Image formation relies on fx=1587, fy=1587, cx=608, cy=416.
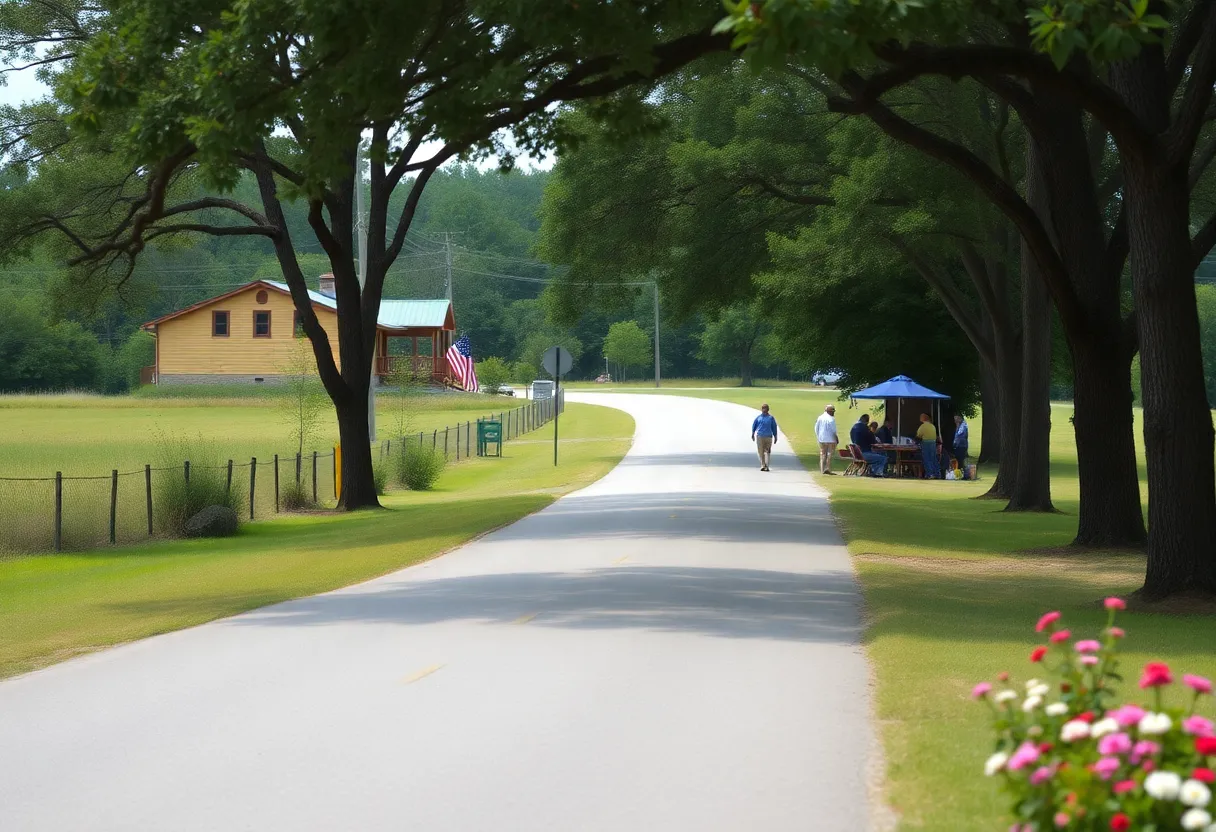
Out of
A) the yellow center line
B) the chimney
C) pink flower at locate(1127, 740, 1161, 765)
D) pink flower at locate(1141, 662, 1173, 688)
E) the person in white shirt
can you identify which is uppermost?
the chimney

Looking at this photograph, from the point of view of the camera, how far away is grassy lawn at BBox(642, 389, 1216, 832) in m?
7.73

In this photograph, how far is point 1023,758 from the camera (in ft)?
15.2

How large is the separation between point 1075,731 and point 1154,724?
9.5 inches

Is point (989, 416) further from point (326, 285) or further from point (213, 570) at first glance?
point (326, 285)

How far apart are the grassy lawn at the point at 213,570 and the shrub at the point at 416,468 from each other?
2.53 m

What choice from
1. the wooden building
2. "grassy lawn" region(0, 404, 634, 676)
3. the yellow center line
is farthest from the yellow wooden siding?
the yellow center line

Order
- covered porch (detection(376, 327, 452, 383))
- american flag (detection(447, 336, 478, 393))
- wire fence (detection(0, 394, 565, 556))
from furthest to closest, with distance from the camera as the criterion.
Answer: american flag (detection(447, 336, 478, 393)), covered porch (detection(376, 327, 452, 383)), wire fence (detection(0, 394, 565, 556))

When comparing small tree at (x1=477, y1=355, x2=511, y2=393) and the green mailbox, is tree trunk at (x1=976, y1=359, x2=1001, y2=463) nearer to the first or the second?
the green mailbox

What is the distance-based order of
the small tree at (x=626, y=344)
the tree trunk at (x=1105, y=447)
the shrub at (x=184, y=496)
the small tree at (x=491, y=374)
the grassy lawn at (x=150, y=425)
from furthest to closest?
1. the small tree at (x=626, y=344)
2. the small tree at (x=491, y=374)
3. the grassy lawn at (x=150, y=425)
4. the shrub at (x=184, y=496)
5. the tree trunk at (x=1105, y=447)

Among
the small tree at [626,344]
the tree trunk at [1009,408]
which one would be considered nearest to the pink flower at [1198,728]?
the tree trunk at [1009,408]

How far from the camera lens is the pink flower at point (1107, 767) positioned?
4.44m

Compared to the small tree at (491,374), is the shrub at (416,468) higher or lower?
lower

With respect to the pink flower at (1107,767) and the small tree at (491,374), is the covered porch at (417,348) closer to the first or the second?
the small tree at (491,374)

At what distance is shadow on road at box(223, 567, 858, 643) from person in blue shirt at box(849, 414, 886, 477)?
2603 centimetres
